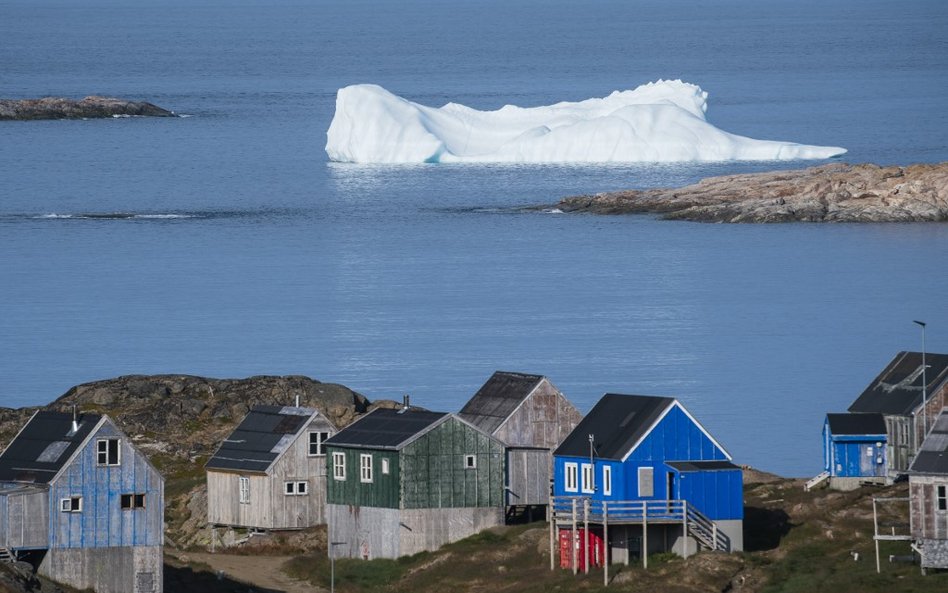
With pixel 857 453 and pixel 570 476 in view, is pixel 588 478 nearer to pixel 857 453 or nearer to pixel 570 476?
pixel 570 476

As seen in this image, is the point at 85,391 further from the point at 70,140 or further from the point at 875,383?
the point at 70,140

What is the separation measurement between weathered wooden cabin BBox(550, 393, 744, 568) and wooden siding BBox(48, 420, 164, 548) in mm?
7237

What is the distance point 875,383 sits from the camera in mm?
50625

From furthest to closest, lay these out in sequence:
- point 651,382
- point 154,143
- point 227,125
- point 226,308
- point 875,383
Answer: point 227,125 → point 154,143 → point 226,308 → point 651,382 → point 875,383

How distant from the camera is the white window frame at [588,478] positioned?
4325 centimetres

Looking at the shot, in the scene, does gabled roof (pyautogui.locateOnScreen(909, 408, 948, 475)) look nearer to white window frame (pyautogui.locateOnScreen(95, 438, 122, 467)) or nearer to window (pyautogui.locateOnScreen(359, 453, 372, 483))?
window (pyautogui.locateOnScreen(359, 453, 372, 483))

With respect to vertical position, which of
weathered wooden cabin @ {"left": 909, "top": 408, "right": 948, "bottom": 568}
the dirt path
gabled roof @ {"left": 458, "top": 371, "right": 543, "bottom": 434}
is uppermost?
gabled roof @ {"left": 458, "top": 371, "right": 543, "bottom": 434}

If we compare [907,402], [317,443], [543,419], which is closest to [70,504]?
[317,443]

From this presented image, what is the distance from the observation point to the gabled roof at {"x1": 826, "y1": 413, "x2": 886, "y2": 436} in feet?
158

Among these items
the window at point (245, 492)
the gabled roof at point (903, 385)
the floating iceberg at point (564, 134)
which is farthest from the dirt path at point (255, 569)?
the floating iceberg at point (564, 134)

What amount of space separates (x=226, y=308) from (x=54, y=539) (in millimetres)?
52202

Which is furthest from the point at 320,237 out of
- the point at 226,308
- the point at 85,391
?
the point at 85,391

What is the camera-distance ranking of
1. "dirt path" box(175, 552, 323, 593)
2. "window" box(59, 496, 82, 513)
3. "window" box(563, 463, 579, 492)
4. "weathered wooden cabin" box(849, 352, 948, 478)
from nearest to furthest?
"window" box(59, 496, 82, 513)
"dirt path" box(175, 552, 323, 593)
"window" box(563, 463, 579, 492)
"weathered wooden cabin" box(849, 352, 948, 478)

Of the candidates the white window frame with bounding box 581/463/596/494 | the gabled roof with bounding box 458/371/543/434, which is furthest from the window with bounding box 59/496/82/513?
the gabled roof with bounding box 458/371/543/434
